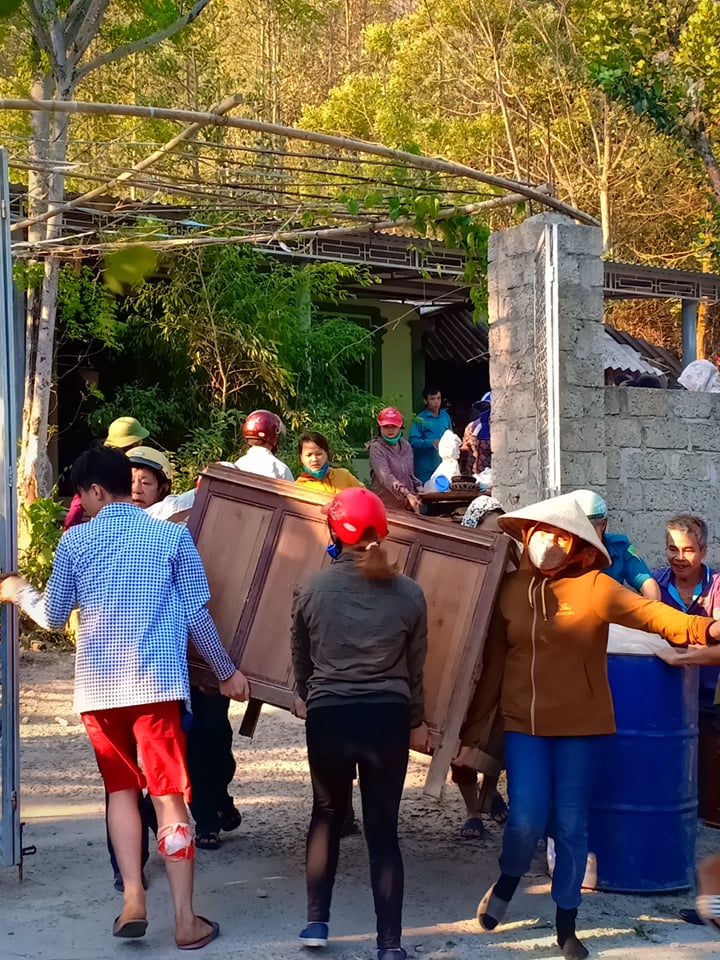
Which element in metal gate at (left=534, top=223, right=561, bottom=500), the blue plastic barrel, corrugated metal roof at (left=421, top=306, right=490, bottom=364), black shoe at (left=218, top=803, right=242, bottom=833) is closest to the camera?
the blue plastic barrel

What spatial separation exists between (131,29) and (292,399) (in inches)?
154

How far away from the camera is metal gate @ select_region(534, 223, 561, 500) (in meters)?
7.17

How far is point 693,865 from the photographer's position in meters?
5.05

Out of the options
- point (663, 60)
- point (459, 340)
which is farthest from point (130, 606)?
Answer: point (663, 60)

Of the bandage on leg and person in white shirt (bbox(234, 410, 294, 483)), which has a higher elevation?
person in white shirt (bbox(234, 410, 294, 483))

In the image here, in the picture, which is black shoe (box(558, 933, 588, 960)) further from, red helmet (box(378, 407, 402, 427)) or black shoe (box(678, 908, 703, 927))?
red helmet (box(378, 407, 402, 427))

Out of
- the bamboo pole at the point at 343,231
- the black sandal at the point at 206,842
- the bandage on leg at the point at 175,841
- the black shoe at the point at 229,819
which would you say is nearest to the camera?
the bandage on leg at the point at 175,841

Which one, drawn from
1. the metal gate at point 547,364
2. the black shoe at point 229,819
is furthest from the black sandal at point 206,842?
the metal gate at point 547,364

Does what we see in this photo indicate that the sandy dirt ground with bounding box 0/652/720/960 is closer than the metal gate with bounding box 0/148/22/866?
Yes

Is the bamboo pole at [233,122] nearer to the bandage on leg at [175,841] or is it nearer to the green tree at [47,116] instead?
the bandage on leg at [175,841]

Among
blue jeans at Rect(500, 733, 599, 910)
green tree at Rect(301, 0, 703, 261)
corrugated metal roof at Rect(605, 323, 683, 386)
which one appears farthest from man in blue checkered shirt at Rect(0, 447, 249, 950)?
green tree at Rect(301, 0, 703, 261)

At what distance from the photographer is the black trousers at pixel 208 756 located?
5.41 meters

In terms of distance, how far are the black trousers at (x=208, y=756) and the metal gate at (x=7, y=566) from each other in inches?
29.9

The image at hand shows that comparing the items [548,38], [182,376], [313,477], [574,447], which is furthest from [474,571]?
[548,38]
